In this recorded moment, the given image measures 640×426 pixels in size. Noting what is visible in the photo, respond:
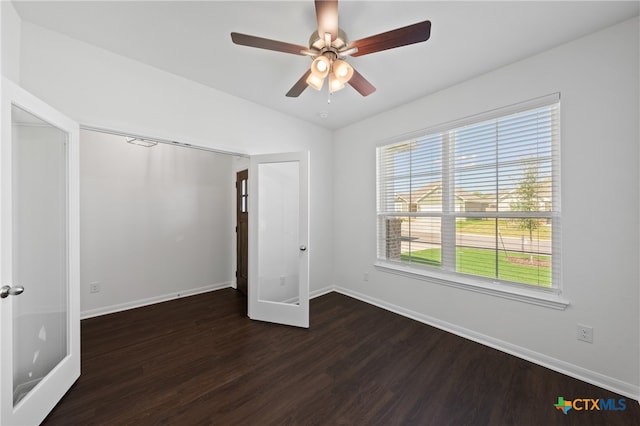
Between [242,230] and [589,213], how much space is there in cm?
406

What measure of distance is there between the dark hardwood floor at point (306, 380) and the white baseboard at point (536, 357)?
71 millimetres

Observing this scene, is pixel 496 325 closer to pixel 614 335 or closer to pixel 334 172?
pixel 614 335

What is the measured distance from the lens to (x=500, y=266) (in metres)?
2.39

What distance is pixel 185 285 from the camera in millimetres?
3793

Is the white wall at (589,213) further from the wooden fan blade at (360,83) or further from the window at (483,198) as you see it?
the wooden fan blade at (360,83)

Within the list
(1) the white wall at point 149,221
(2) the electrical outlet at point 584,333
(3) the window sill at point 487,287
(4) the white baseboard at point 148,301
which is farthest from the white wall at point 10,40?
(2) the electrical outlet at point 584,333

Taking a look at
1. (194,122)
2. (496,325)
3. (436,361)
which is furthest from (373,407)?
(194,122)

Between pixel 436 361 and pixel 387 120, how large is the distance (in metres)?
2.91

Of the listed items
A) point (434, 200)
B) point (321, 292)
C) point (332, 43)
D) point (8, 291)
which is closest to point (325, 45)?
point (332, 43)

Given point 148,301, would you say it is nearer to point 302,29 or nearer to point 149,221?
point 149,221

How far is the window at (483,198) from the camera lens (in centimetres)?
214

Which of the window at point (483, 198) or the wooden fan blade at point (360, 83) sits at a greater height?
the wooden fan blade at point (360, 83)

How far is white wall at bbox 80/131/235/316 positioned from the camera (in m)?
3.07

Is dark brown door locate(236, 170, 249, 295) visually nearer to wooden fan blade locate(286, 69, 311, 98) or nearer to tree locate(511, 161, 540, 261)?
wooden fan blade locate(286, 69, 311, 98)
